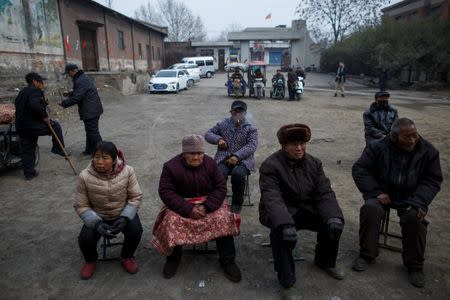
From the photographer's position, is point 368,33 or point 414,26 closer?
point 414,26

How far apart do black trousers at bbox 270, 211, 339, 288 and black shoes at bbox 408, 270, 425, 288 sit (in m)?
0.65

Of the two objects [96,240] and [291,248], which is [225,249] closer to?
[291,248]

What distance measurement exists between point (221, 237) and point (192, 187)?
1.71 ft

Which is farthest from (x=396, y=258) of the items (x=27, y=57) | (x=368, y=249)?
(x=27, y=57)

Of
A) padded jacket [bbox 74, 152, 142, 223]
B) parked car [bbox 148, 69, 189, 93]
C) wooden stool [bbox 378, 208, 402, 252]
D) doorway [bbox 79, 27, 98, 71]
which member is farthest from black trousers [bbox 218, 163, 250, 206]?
doorway [bbox 79, 27, 98, 71]

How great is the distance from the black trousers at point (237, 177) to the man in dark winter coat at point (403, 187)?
1354mm

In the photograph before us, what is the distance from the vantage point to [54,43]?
613 inches

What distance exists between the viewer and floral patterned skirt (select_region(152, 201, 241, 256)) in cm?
301

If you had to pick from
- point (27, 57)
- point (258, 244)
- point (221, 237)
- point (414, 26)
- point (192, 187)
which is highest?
point (414, 26)

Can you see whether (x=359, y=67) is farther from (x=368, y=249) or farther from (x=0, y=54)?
(x=368, y=249)

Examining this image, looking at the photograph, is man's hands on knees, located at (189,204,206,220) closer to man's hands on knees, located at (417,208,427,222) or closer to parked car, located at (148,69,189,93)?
Answer: man's hands on knees, located at (417,208,427,222)

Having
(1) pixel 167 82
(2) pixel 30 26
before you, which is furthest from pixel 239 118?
(1) pixel 167 82

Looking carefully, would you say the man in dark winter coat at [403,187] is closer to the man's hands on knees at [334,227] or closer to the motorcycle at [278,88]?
the man's hands on knees at [334,227]

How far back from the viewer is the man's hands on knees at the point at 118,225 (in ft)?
9.75
